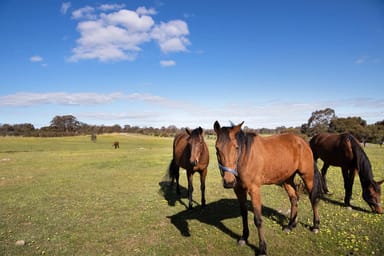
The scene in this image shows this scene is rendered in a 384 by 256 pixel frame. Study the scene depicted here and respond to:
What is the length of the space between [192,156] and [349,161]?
4697mm

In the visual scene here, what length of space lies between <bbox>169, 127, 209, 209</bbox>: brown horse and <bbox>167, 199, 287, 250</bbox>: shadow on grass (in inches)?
14.9

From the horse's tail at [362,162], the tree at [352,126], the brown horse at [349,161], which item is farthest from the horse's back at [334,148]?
the tree at [352,126]

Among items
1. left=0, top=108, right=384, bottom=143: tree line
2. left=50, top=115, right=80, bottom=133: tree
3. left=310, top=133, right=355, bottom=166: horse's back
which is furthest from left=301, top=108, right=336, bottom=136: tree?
left=50, top=115, right=80, bottom=133: tree

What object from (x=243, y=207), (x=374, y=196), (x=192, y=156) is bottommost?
(x=374, y=196)

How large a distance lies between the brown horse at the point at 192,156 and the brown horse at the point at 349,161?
369 centimetres

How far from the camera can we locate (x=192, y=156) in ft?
19.5

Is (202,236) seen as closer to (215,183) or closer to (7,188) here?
(215,183)

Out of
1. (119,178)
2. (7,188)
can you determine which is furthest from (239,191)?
(7,188)

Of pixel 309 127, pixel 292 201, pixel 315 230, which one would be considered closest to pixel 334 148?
pixel 292 201

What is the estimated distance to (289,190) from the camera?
5.57 meters

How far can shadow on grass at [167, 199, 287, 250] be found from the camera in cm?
563

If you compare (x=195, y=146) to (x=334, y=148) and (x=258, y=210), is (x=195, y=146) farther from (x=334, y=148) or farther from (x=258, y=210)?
(x=334, y=148)

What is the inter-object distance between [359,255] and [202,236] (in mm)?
2969

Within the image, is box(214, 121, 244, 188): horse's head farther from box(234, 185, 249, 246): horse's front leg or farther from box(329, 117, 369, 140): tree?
box(329, 117, 369, 140): tree
